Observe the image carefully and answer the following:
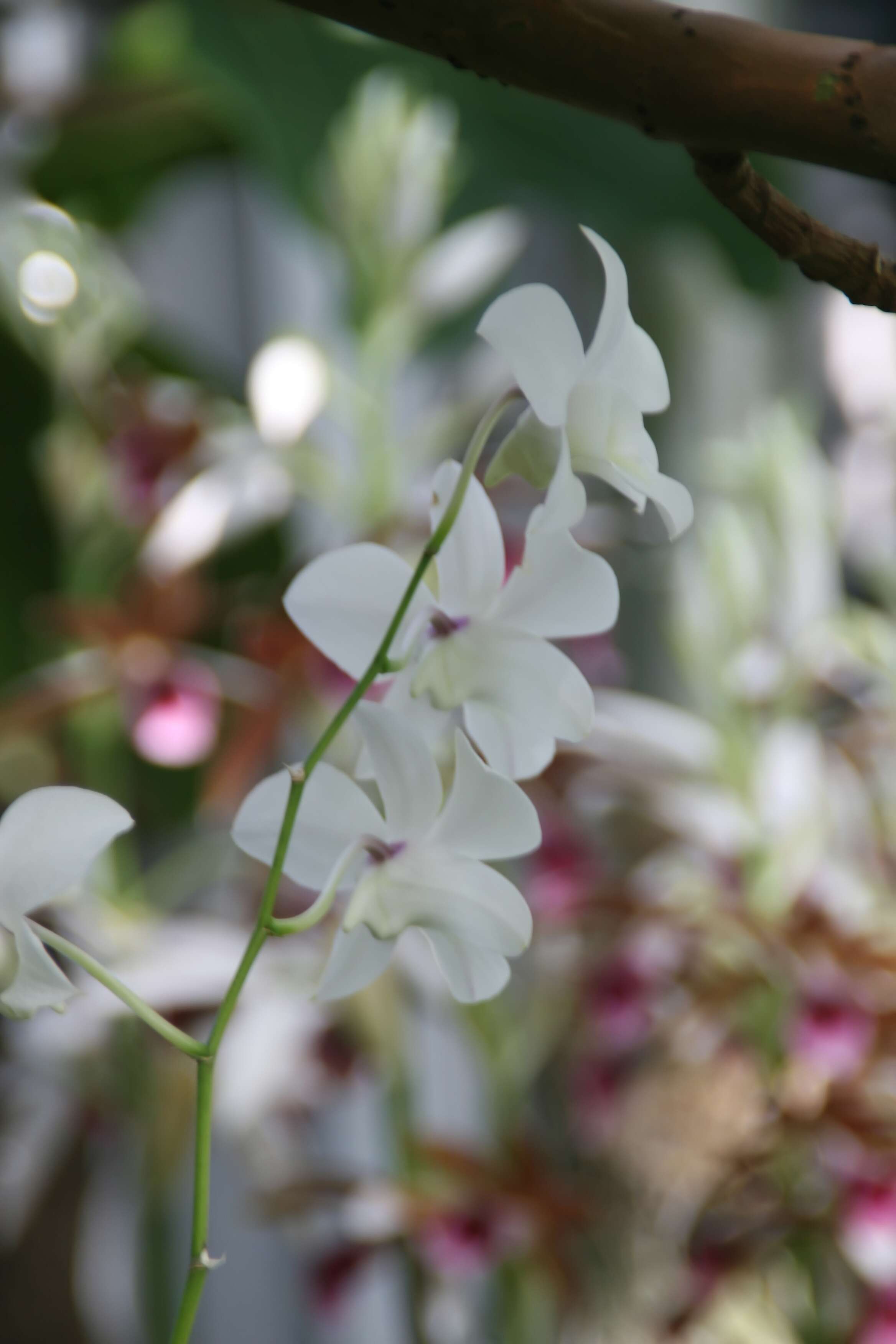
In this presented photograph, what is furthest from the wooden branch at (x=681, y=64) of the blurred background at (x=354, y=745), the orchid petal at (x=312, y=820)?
the blurred background at (x=354, y=745)

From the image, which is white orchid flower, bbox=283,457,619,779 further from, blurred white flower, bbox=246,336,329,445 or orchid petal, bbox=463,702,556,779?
blurred white flower, bbox=246,336,329,445

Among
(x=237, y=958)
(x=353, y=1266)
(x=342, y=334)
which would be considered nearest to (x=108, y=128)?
(x=342, y=334)

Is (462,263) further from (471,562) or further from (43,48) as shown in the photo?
(43,48)

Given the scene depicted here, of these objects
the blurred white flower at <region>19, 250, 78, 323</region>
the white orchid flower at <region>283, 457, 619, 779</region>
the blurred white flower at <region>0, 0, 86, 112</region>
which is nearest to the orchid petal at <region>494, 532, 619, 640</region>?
the white orchid flower at <region>283, 457, 619, 779</region>

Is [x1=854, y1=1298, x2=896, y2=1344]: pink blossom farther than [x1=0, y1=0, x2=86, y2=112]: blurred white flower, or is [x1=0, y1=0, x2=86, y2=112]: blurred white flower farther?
[x1=0, y1=0, x2=86, y2=112]: blurred white flower

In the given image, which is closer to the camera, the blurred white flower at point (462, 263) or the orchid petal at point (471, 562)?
the orchid petal at point (471, 562)

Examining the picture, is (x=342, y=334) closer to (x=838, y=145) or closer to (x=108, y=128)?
(x=108, y=128)

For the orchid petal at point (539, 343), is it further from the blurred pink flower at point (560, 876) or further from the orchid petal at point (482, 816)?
the blurred pink flower at point (560, 876)
